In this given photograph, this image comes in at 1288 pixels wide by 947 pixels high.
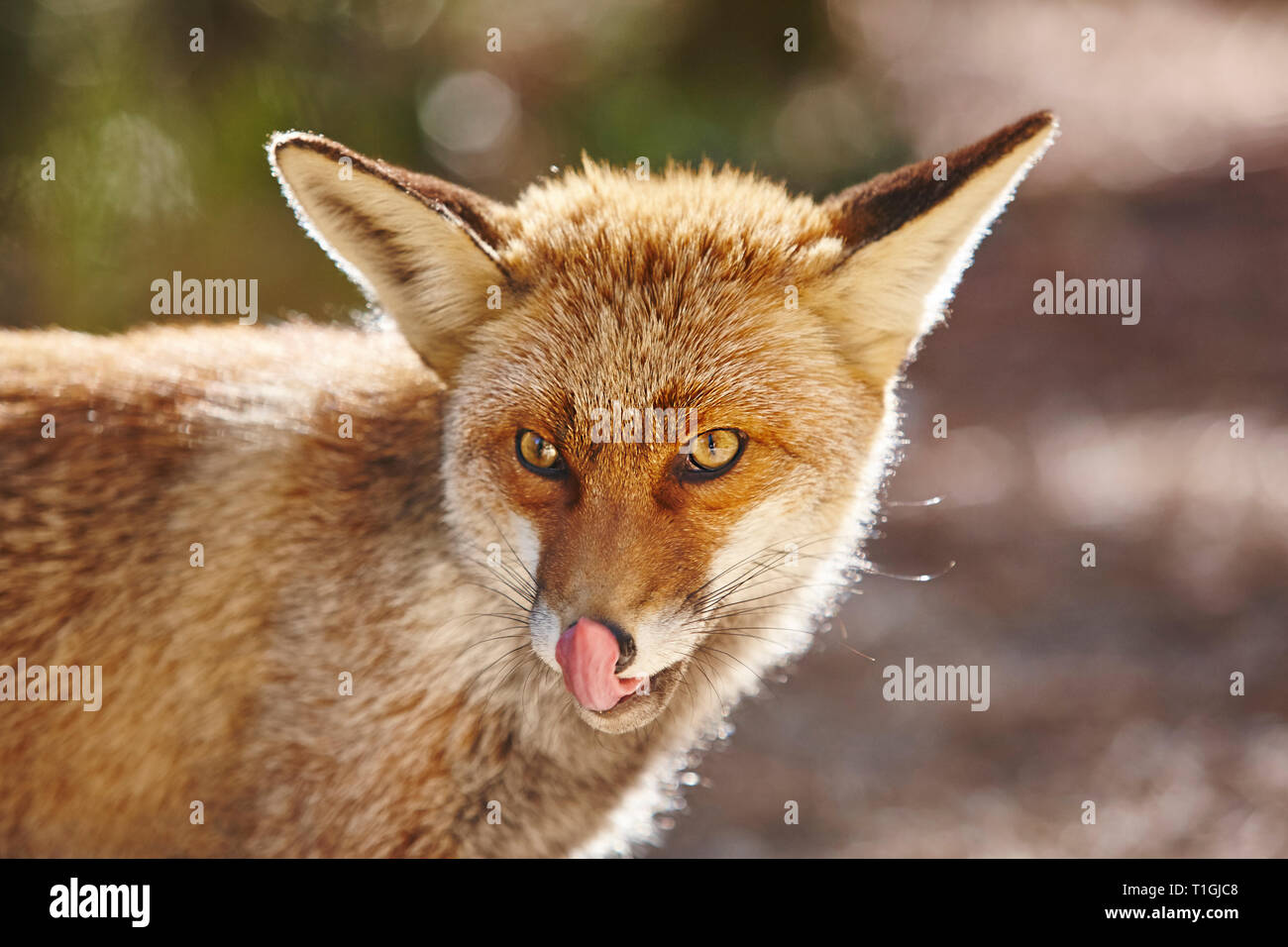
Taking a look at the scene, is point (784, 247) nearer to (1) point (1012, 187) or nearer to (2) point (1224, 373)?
(1) point (1012, 187)

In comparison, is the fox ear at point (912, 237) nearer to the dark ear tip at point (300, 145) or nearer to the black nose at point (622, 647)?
the black nose at point (622, 647)


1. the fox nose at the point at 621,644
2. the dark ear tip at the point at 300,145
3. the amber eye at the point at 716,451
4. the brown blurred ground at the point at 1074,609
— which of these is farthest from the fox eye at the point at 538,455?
the brown blurred ground at the point at 1074,609

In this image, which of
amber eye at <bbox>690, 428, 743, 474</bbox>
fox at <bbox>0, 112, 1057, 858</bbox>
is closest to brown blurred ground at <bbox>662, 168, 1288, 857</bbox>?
fox at <bbox>0, 112, 1057, 858</bbox>

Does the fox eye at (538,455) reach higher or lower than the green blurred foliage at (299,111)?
lower

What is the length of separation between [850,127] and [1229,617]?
480cm

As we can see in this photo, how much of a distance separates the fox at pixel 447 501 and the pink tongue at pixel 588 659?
19 cm

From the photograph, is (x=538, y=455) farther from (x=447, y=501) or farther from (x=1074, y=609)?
(x=1074, y=609)

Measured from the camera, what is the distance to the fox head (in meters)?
2.58

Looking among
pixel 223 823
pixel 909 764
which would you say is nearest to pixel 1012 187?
pixel 223 823

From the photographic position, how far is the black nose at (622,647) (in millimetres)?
2408

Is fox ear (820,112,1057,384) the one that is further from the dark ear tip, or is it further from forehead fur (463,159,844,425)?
the dark ear tip

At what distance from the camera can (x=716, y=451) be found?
8.91ft

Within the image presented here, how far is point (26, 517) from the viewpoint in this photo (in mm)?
3090

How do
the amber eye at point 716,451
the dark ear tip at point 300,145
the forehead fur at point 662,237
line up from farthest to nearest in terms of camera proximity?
the forehead fur at point 662,237 → the amber eye at point 716,451 → the dark ear tip at point 300,145
